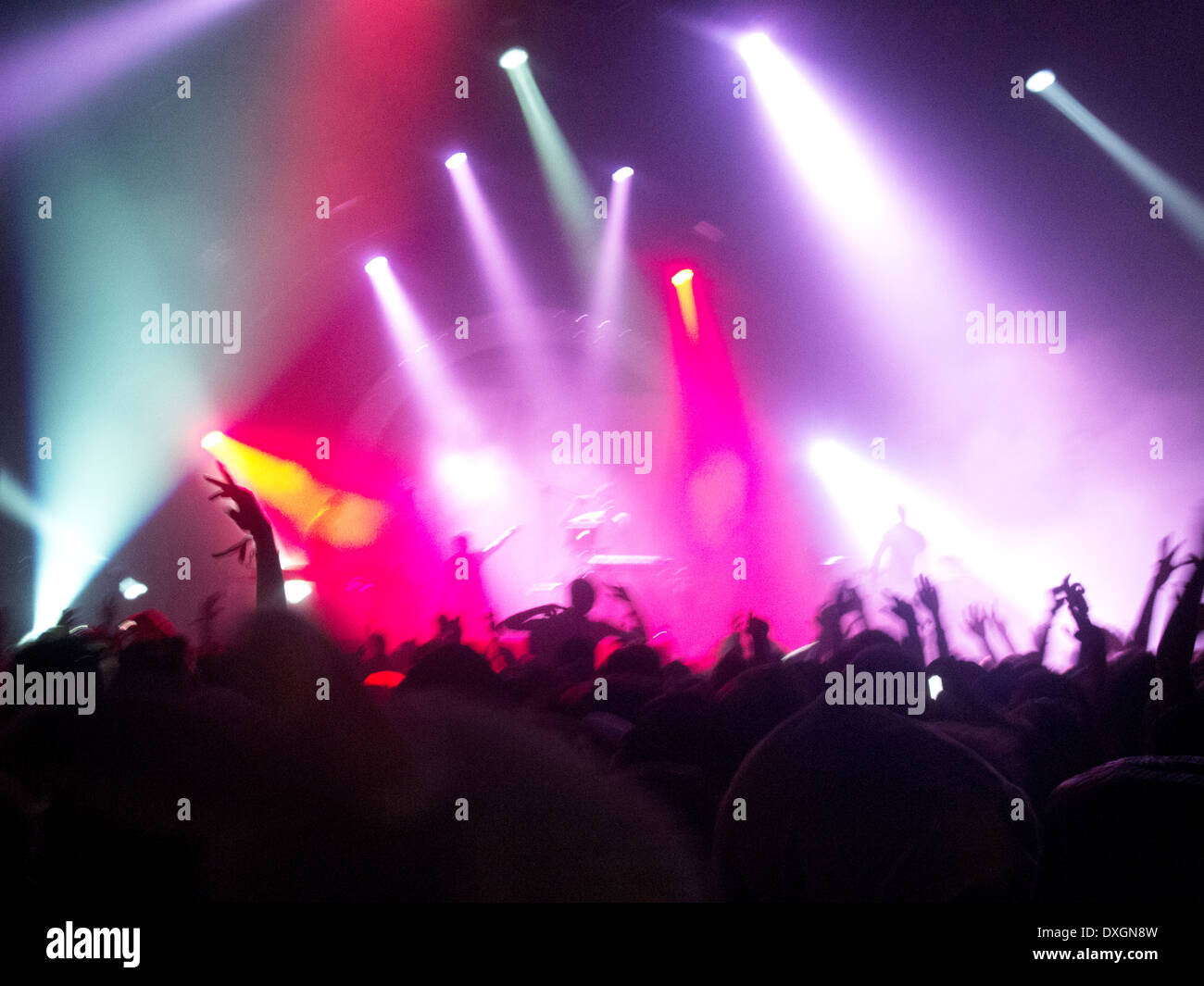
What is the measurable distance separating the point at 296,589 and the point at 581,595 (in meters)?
1.23

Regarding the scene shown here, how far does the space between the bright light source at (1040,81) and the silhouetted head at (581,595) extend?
2987 mm

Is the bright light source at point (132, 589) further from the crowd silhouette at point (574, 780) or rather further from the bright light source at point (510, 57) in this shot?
the bright light source at point (510, 57)

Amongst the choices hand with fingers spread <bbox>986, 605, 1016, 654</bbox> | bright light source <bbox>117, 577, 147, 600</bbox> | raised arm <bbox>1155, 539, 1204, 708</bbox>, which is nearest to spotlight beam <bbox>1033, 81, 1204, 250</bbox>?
raised arm <bbox>1155, 539, 1204, 708</bbox>

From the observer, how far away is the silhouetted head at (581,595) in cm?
380

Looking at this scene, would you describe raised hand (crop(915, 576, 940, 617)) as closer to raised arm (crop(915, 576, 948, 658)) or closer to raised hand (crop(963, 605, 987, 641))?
raised arm (crop(915, 576, 948, 658))

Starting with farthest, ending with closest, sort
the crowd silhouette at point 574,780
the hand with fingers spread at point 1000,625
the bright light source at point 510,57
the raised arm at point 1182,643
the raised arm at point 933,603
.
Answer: the bright light source at point 510,57
the hand with fingers spread at point 1000,625
the raised arm at point 933,603
the raised arm at point 1182,643
the crowd silhouette at point 574,780

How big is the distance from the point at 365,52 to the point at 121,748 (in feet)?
10.2

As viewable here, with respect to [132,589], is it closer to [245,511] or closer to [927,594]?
[245,511]

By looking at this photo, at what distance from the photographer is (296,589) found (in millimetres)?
3795

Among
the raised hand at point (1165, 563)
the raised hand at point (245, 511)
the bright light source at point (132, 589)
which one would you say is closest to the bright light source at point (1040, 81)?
the raised hand at point (1165, 563)

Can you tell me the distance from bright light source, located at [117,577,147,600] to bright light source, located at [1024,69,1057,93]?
4480 mm

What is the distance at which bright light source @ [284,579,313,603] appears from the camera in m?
3.74

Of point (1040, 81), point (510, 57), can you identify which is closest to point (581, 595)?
point (510, 57)

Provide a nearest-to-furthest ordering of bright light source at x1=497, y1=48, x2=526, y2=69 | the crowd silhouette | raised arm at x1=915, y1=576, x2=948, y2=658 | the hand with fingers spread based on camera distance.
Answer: the crowd silhouette → raised arm at x1=915, y1=576, x2=948, y2=658 → the hand with fingers spread → bright light source at x1=497, y1=48, x2=526, y2=69
